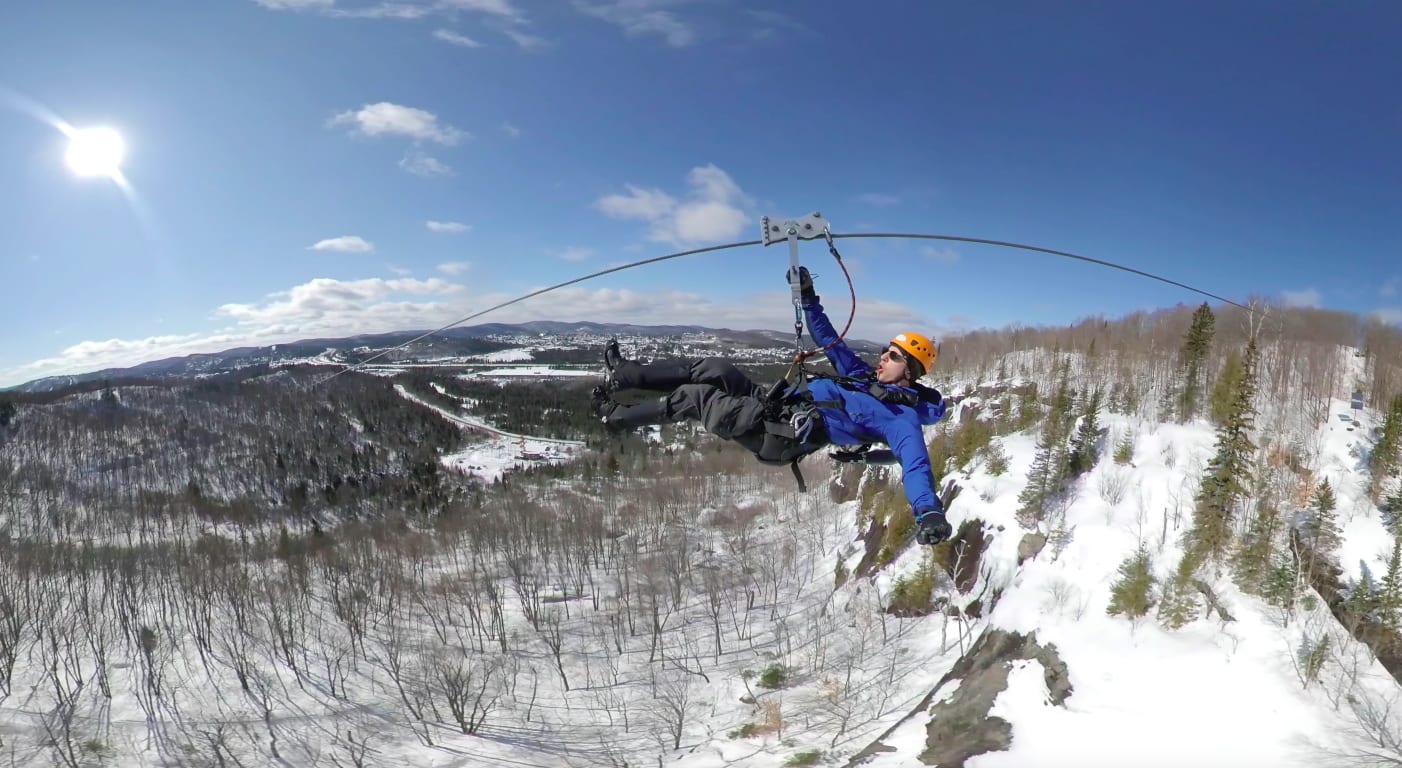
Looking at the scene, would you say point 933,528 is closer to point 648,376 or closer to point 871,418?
point 871,418

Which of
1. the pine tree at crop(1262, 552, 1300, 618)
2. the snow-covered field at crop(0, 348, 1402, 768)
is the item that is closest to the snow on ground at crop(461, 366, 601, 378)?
the snow-covered field at crop(0, 348, 1402, 768)

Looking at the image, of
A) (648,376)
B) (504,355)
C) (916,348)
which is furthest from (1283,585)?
(504,355)

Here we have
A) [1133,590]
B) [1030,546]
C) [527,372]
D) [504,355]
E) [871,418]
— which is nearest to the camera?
[871,418]

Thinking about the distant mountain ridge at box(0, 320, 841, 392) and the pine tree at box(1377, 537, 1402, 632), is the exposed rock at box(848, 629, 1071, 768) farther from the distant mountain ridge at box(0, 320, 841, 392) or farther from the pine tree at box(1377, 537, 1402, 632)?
the distant mountain ridge at box(0, 320, 841, 392)

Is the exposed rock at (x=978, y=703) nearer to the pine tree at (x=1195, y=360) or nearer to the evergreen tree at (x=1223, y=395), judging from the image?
the evergreen tree at (x=1223, y=395)

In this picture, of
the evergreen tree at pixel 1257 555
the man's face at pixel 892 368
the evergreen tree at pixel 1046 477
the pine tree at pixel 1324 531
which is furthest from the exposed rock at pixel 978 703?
the man's face at pixel 892 368

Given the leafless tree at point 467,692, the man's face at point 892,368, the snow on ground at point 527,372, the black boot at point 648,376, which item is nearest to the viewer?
the man's face at point 892,368

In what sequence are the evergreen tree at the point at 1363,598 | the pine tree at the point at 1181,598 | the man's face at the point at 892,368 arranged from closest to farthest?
the man's face at the point at 892,368
the evergreen tree at the point at 1363,598
the pine tree at the point at 1181,598
